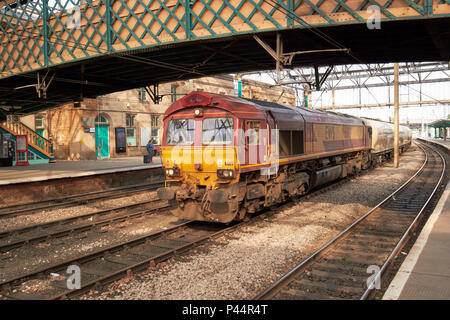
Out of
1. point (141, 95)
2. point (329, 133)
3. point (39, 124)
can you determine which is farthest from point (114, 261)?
point (141, 95)

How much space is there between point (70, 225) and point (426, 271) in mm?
9418

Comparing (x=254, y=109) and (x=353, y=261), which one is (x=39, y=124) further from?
(x=353, y=261)

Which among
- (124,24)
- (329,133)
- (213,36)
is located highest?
(124,24)

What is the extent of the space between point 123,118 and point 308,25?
81.9 feet

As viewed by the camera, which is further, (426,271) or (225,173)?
(225,173)

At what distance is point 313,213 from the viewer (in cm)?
1188

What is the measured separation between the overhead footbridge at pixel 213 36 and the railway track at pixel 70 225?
512 cm

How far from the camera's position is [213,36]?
10531 mm

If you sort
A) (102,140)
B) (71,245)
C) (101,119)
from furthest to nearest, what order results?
(102,140)
(101,119)
(71,245)

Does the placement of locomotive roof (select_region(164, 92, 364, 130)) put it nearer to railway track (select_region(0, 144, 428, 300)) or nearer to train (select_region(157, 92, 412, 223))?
train (select_region(157, 92, 412, 223))

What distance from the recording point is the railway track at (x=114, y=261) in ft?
21.4

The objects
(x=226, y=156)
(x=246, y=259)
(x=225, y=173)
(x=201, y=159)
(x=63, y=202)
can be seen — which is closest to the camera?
(x=246, y=259)
